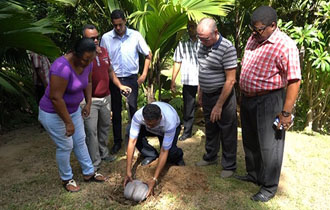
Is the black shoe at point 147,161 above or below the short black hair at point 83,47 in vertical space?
below

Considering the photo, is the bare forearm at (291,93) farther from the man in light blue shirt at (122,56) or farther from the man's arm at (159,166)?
the man in light blue shirt at (122,56)

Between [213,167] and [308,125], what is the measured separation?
2579 mm

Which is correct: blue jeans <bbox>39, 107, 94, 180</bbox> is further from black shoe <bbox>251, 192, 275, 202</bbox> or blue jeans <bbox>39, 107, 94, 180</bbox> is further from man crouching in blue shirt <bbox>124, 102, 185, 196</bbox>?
black shoe <bbox>251, 192, 275, 202</bbox>

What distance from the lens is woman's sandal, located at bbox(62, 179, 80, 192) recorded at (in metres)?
3.21

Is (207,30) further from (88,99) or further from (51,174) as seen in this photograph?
(51,174)

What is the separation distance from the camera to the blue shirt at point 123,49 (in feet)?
12.9

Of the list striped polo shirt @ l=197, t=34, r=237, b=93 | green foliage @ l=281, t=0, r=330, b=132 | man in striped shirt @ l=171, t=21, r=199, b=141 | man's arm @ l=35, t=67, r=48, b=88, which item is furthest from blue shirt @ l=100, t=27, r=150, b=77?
green foliage @ l=281, t=0, r=330, b=132

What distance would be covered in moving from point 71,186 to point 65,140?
0.59 meters

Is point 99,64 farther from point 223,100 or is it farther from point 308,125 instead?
point 308,125

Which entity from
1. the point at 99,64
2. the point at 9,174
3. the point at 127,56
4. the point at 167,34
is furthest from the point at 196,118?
the point at 9,174

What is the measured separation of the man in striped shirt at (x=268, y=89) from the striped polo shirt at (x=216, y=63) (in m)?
0.22

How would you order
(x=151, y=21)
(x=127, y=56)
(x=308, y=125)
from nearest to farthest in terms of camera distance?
(x=127, y=56) → (x=151, y=21) → (x=308, y=125)

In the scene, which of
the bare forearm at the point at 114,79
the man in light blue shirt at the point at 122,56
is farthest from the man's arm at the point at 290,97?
the man in light blue shirt at the point at 122,56

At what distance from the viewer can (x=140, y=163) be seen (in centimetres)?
386
